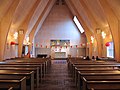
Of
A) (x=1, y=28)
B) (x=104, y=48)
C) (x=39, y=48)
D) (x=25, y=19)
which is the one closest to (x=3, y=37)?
(x=1, y=28)

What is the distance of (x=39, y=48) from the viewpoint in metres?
25.3

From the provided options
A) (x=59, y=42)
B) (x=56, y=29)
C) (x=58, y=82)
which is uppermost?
(x=56, y=29)

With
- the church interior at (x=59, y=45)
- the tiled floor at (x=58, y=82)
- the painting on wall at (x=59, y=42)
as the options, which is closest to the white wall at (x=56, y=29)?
the church interior at (x=59, y=45)

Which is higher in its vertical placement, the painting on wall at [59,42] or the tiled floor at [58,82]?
the painting on wall at [59,42]

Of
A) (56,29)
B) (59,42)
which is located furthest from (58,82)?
(56,29)

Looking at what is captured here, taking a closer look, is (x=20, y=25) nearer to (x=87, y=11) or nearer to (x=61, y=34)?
(x=87, y=11)

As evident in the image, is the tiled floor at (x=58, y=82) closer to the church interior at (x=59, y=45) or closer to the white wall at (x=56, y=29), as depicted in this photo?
the church interior at (x=59, y=45)

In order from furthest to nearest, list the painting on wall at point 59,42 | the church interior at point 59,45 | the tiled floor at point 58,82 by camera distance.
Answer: the painting on wall at point 59,42 → the tiled floor at point 58,82 → the church interior at point 59,45

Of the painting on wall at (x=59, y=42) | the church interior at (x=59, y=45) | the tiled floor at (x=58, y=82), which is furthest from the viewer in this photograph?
the painting on wall at (x=59, y=42)

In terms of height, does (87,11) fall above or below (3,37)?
above

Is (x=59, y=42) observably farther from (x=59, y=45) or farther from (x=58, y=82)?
(x=58, y=82)

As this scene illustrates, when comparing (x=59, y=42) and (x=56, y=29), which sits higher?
(x=56, y=29)

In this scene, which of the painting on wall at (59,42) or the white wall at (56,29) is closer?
the white wall at (56,29)

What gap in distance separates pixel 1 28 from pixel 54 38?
12870 mm
